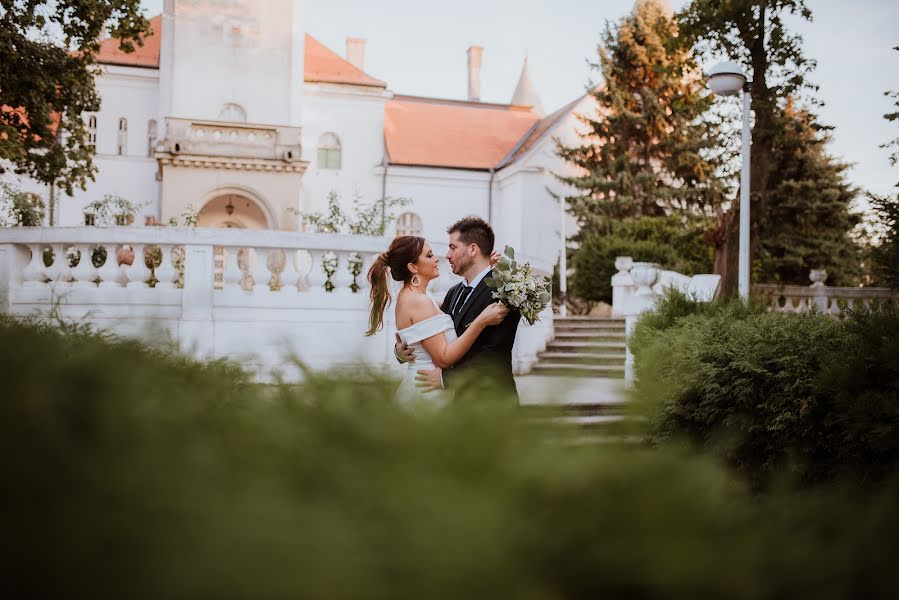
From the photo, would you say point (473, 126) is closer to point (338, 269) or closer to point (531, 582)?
point (338, 269)

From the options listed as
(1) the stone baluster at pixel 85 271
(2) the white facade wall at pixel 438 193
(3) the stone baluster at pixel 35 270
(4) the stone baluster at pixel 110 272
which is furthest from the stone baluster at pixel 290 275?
(2) the white facade wall at pixel 438 193

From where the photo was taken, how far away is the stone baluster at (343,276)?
938cm

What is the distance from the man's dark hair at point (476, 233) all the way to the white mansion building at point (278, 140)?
21.1 m

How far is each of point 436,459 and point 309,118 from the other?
116 ft

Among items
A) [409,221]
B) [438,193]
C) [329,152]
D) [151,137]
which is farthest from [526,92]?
[151,137]

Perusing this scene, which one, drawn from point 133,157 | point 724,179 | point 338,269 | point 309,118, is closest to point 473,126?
point 309,118

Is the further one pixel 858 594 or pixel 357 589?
pixel 858 594

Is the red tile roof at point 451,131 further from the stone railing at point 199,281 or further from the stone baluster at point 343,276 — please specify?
the stone railing at point 199,281

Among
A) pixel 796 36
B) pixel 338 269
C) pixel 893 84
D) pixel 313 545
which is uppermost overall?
pixel 796 36

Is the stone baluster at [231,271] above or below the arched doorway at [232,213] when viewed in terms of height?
below

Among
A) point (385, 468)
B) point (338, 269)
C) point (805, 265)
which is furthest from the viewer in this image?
point (805, 265)

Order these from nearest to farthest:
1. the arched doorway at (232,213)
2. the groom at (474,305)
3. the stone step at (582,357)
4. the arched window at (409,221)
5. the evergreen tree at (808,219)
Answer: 1. the groom at (474,305)
2. the stone step at (582,357)
3. the arched doorway at (232,213)
4. the evergreen tree at (808,219)
5. the arched window at (409,221)

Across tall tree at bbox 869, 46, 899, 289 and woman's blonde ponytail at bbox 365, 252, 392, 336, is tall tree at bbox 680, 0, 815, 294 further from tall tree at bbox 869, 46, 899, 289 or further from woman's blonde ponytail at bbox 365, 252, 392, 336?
woman's blonde ponytail at bbox 365, 252, 392, 336

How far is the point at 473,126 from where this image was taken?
4025 centimetres
